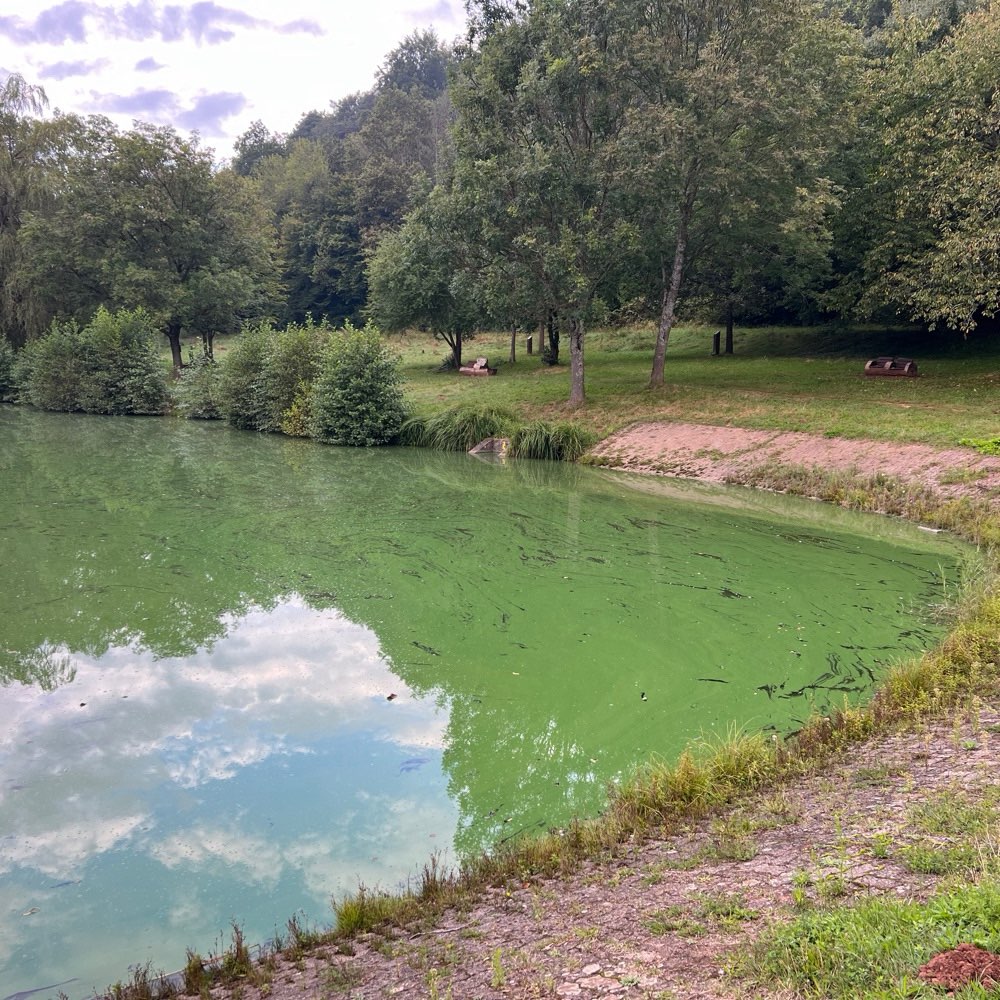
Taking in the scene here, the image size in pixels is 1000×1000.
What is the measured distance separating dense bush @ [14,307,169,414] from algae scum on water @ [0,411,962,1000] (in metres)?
17.9

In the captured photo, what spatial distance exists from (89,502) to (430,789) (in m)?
11.7

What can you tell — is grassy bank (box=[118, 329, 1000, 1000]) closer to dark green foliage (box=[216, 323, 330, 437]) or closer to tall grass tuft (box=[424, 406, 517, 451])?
tall grass tuft (box=[424, 406, 517, 451])

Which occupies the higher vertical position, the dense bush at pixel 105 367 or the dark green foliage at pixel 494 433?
the dense bush at pixel 105 367

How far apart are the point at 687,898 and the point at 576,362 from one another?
2039 centimetres

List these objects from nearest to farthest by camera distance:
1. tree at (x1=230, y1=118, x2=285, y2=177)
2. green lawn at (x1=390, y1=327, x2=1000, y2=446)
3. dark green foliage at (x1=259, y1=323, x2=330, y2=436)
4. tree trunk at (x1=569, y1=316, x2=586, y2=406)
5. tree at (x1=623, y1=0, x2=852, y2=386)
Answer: green lawn at (x1=390, y1=327, x2=1000, y2=446)
tree at (x1=623, y1=0, x2=852, y2=386)
tree trunk at (x1=569, y1=316, x2=586, y2=406)
dark green foliage at (x1=259, y1=323, x2=330, y2=436)
tree at (x1=230, y1=118, x2=285, y2=177)

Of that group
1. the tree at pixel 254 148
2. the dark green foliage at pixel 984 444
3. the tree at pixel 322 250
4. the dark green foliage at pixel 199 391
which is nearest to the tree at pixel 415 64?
the tree at pixel 254 148

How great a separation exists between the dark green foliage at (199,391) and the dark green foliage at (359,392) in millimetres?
7473

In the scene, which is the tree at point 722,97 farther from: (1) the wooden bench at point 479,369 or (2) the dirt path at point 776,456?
(1) the wooden bench at point 479,369

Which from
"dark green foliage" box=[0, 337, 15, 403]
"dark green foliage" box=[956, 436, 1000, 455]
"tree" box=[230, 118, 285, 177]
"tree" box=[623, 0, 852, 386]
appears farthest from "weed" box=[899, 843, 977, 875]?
"tree" box=[230, 118, 285, 177]

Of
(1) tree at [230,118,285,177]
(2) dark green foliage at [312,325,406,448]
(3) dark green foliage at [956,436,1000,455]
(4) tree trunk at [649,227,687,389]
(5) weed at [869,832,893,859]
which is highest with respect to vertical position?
(1) tree at [230,118,285,177]

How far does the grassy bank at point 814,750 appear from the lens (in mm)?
2869

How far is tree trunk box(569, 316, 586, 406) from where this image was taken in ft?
74.2

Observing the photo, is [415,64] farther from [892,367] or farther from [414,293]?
[892,367]

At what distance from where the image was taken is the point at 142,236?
3562cm
